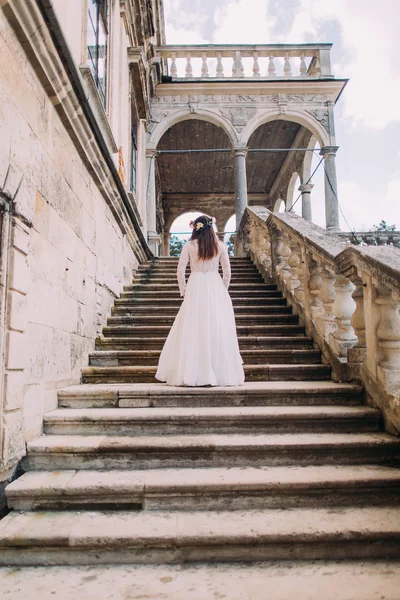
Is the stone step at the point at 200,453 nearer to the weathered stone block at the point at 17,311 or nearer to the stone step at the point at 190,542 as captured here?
the stone step at the point at 190,542

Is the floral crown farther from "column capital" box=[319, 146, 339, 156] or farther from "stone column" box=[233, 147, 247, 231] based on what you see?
"column capital" box=[319, 146, 339, 156]

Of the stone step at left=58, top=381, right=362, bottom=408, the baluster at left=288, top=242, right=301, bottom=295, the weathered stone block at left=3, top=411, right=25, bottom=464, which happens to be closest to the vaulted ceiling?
the baluster at left=288, top=242, right=301, bottom=295

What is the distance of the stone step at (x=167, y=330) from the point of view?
4.95 m

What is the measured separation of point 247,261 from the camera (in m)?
8.29

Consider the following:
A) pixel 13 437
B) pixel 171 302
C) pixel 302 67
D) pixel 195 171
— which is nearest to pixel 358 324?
pixel 13 437

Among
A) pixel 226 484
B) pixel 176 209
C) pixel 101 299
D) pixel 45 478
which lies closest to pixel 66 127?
pixel 101 299

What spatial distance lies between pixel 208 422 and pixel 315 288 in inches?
88.5

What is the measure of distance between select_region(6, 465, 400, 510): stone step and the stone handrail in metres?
0.63

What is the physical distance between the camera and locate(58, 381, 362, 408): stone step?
3.32 m

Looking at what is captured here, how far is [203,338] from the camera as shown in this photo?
375 cm

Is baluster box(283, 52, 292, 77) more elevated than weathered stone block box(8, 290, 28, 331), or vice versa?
baluster box(283, 52, 292, 77)

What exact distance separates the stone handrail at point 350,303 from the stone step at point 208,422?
0.31m

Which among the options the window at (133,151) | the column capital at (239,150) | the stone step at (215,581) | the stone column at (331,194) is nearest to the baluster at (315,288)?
the stone step at (215,581)

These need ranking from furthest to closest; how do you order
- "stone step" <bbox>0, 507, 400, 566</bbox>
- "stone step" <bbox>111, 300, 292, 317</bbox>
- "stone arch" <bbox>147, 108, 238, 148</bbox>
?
"stone arch" <bbox>147, 108, 238, 148</bbox> < "stone step" <bbox>111, 300, 292, 317</bbox> < "stone step" <bbox>0, 507, 400, 566</bbox>
